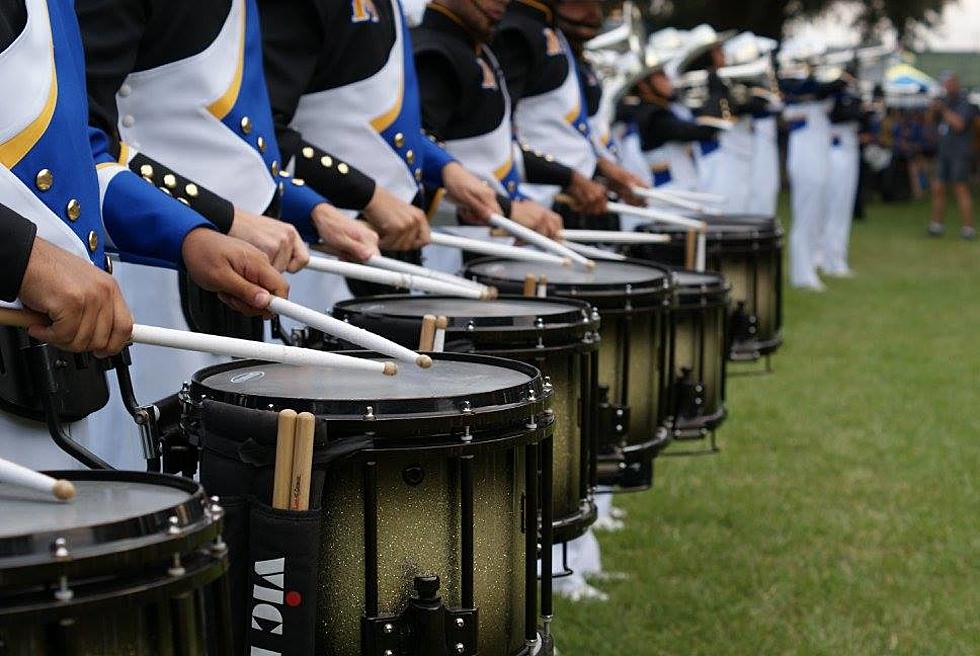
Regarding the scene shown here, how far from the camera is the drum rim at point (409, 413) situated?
2062 millimetres

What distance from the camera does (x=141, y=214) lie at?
2.51 meters

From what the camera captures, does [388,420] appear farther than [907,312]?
No

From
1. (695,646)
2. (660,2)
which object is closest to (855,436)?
(695,646)

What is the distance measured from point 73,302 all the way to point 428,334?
97 cm

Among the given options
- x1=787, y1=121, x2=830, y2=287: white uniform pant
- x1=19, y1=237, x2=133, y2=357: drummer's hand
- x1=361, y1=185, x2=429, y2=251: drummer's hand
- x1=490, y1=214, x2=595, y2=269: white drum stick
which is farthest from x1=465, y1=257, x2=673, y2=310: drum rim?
x1=787, y1=121, x2=830, y2=287: white uniform pant

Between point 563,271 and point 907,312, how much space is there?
334 inches

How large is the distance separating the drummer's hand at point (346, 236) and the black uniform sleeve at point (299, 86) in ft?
1.09

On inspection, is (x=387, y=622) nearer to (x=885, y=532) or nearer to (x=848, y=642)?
(x=848, y=642)

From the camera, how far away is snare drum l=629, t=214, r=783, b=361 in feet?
19.3

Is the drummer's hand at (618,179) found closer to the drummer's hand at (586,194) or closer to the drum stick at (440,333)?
the drummer's hand at (586,194)

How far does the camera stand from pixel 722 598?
4648 millimetres

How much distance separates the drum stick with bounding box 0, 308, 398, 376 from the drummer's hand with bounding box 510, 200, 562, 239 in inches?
105

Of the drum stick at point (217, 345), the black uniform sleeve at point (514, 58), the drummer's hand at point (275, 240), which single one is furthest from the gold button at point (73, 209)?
the black uniform sleeve at point (514, 58)

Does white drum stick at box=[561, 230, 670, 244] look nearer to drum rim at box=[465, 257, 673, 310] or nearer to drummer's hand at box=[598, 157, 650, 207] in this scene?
drum rim at box=[465, 257, 673, 310]
